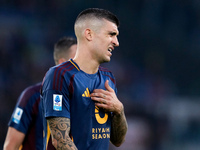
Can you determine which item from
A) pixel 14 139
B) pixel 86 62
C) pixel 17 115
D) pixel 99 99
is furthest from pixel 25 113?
pixel 99 99

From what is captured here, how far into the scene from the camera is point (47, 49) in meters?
10.8

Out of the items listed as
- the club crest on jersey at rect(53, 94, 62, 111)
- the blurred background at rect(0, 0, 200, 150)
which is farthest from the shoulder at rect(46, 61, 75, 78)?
the blurred background at rect(0, 0, 200, 150)

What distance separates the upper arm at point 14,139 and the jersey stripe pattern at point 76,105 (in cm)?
115

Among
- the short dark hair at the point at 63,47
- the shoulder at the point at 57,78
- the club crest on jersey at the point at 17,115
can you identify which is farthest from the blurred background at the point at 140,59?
the shoulder at the point at 57,78

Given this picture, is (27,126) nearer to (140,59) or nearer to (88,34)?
(88,34)

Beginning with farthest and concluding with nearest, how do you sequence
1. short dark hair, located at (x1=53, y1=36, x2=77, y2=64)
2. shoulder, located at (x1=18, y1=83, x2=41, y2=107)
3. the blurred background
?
the blurred background, short dark hair, located at (x1=53, y1=36, x2=77, y2=64), shoulder, located at (x1=18, y1=83, x2=41, y2=107)

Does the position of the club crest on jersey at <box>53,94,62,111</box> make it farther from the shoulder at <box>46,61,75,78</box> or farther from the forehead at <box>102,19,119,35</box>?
the forehead at <box>102,19,119,35</box>

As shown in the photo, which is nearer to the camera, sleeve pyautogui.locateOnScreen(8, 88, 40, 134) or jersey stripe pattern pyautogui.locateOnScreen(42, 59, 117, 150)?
jersey stripe pattern pyautogui.locateOnScreen(42, 59, 117, 150)

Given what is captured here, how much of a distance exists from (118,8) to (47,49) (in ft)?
11.4

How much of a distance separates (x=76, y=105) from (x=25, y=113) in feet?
4.59

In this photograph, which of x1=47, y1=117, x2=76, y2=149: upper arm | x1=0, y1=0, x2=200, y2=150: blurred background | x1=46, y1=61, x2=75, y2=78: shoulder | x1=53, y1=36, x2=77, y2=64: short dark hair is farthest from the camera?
x1=0, y1=0, x2=200, y2=150: blurred background

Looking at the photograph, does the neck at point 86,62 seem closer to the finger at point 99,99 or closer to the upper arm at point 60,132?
the finger at point 99,99

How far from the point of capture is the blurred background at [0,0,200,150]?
10.1 metres

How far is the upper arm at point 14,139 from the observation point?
381 centimetres
